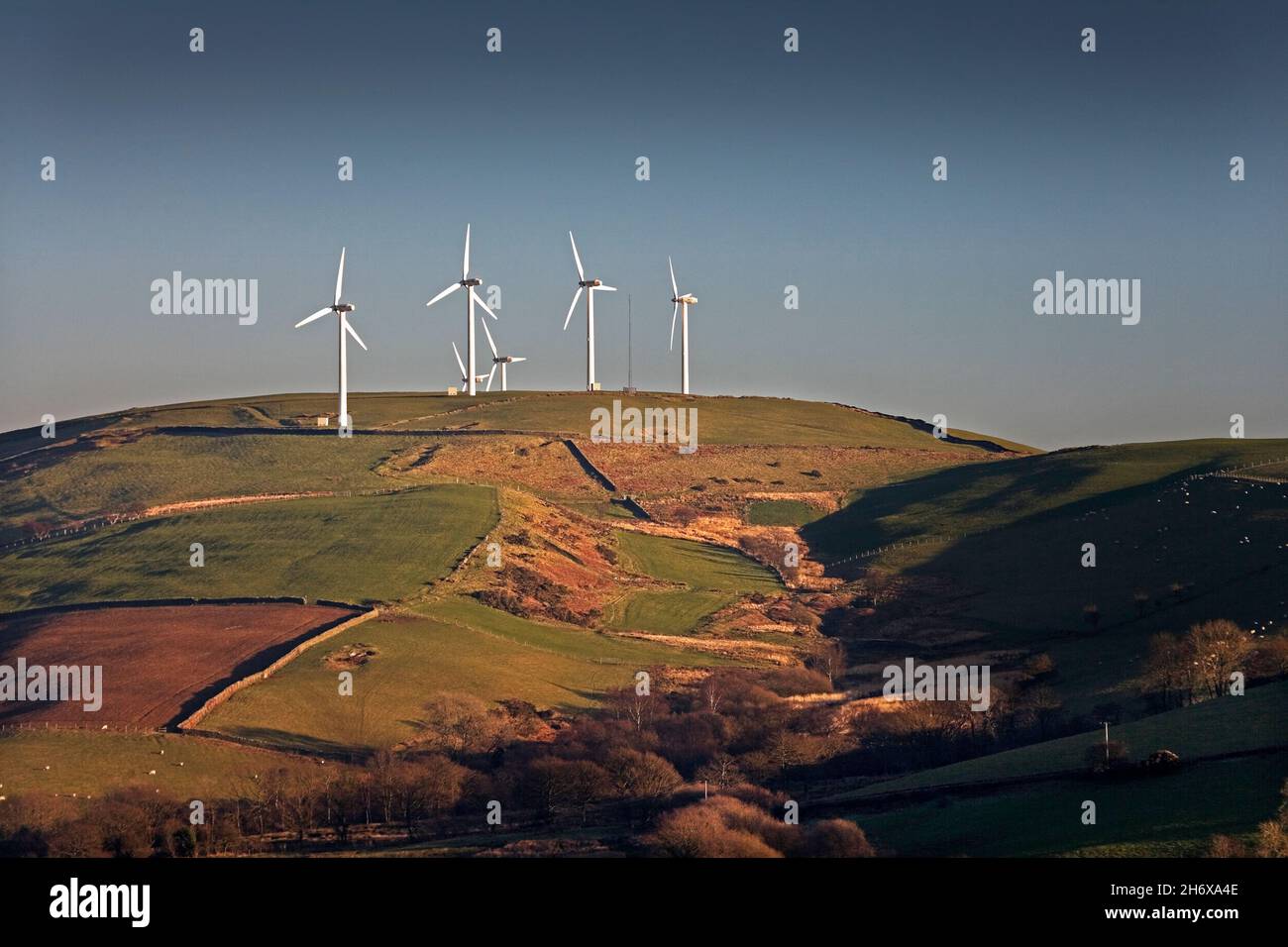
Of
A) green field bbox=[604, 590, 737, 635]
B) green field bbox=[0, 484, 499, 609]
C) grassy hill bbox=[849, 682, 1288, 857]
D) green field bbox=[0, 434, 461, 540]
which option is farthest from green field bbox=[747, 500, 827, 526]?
grassy hill bbox=[849, 682, 1288, 857]

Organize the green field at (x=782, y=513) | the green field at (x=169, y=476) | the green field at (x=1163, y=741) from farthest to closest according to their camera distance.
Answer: the green field at (x=782, y=513) < the green field at (x=169, y=476) < the green field at (x=1163, y=741)

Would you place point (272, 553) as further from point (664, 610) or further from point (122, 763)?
point (122, 763)

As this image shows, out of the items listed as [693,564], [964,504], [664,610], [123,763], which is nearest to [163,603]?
[123,763]

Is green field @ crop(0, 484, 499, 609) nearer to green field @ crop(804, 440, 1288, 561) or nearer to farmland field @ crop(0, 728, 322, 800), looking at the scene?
farmland field @ crop(0, 728, 322, 800)

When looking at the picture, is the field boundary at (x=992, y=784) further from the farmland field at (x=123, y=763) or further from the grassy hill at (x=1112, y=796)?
the farmland field at (x=123, y=763)

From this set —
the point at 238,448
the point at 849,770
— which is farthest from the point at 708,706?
the point at 238,448

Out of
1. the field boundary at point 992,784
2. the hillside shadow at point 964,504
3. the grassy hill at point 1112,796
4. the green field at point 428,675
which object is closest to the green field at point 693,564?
the hillside shadow at point 964,504
